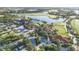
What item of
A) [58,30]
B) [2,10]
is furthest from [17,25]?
[58,30]

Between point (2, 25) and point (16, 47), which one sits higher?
point (2, 25)

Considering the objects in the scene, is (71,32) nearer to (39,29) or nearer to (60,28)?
(60,28)

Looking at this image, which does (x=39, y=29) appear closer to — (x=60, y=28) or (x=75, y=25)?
(x=60, y=28)

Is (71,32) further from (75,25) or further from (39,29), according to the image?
(39,29)

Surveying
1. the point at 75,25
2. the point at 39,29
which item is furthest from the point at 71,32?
the point at 39,29
